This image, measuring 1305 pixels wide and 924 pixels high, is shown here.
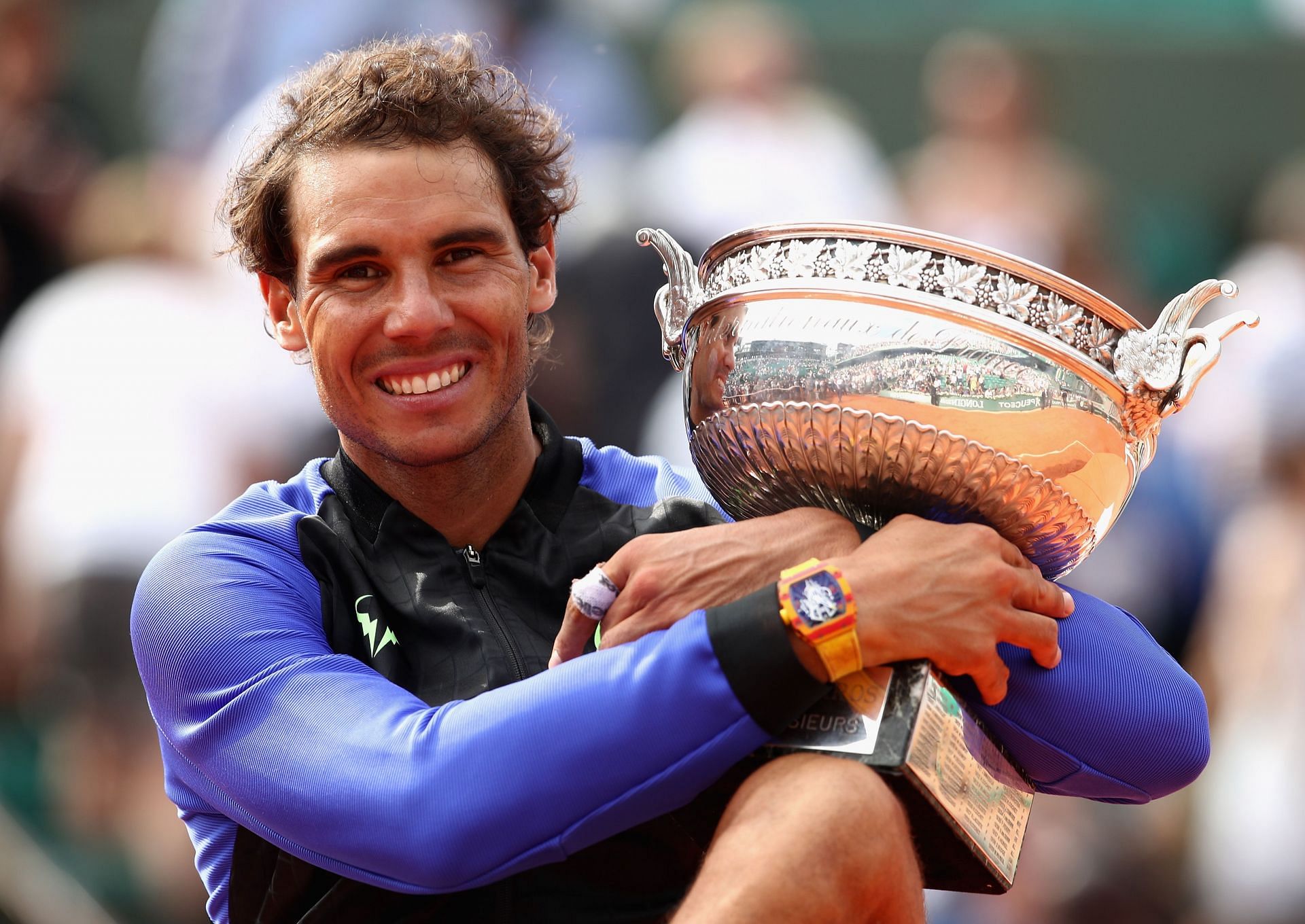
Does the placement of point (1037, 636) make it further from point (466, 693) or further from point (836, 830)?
point (466, 693)

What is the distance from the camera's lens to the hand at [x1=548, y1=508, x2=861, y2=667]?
259 centimetres

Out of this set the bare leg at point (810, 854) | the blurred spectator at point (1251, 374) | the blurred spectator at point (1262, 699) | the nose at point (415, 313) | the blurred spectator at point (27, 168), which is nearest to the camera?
the bare leg at point (810, 854)

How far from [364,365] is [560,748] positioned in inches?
31.0

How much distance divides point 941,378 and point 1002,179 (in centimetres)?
478

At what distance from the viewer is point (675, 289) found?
291 centimetres

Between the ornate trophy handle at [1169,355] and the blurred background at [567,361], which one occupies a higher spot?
the ornate trophy handle at [1169,355]

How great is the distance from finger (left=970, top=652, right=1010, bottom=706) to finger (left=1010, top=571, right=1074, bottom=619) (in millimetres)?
90

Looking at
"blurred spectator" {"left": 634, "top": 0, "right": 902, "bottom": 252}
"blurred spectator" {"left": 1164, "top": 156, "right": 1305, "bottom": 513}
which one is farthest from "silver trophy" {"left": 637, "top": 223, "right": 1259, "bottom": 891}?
"blurred spectator" {"left": 1164, "top": 156, "right": 1305, "bottom": 513}

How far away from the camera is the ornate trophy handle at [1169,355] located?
A: 2596 millimetres

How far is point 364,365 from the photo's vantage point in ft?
9.44

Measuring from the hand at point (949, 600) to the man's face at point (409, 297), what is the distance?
2.33 ft

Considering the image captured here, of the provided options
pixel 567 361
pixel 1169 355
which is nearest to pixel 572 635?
pixel 1169 355

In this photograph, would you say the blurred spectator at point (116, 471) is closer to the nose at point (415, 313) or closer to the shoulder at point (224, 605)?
the shoulder at point (224, 605)

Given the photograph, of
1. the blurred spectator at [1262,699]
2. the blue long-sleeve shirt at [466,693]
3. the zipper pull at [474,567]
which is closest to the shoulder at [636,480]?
the blue long-sleeve shirt at [466,693]
